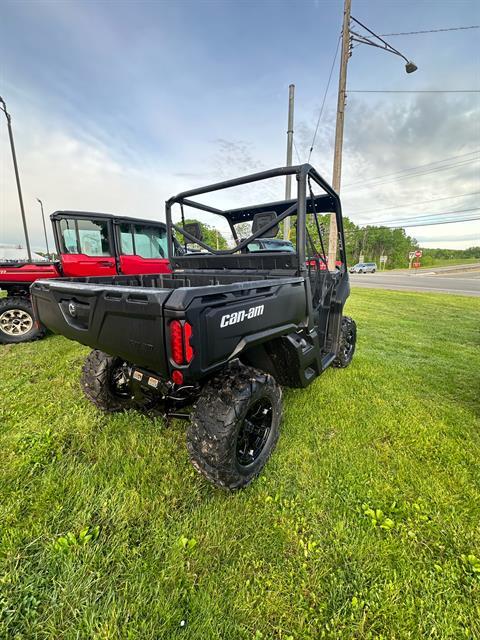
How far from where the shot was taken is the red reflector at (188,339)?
52.8 inches

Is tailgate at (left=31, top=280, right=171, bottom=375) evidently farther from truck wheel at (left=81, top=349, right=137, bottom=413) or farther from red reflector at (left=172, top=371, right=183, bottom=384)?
truck wheel at (left=81, top=349, right=137, bottom=413)

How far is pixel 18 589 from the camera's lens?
133 centimetres

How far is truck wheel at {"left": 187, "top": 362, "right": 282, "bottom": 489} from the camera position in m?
1.74

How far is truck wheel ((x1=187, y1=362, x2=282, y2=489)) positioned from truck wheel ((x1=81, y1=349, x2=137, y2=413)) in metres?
1.00

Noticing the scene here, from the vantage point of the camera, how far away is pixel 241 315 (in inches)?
64.7

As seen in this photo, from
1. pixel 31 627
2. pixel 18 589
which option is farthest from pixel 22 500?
pixel 31 627

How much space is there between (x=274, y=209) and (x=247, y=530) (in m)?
3.25

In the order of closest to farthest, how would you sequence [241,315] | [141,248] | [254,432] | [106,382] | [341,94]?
1. [241,315]
2. [254,432]
3. [106,382]
4. [141,248]
5. [341,94]

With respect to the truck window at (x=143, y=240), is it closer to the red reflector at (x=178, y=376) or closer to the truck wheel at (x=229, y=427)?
the truck wheel at (x=229, y=427)

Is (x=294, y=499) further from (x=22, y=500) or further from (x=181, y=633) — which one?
(x=22, y=500)

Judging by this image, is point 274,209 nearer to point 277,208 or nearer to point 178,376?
point 277,208

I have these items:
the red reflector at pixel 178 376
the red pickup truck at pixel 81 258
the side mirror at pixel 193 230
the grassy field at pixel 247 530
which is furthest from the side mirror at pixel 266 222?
the red pickup truck at pixel 81 258

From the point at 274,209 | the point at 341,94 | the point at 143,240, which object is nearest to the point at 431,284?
the point at 341,94

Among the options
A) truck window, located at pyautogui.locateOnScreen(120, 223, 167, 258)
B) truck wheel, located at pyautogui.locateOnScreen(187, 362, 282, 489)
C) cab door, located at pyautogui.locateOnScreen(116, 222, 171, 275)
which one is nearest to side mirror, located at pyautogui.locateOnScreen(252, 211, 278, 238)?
truck wheel, located at pyautogui.locateOnScreen(187, 362, 282, 489)
